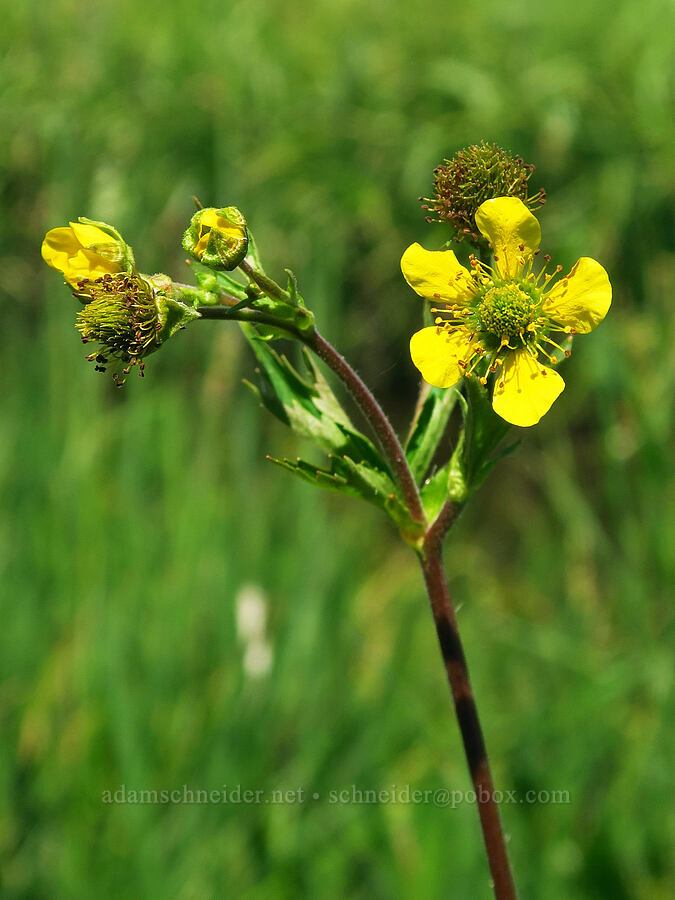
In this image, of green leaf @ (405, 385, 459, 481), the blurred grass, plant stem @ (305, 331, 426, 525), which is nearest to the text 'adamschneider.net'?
the blurred grass

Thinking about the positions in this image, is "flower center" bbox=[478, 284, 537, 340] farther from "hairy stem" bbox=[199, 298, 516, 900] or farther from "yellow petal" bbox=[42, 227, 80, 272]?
"yellow petal" bbox=[42, 227, 80, 272]

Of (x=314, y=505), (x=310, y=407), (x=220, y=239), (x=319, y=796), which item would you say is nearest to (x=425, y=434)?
(x=310, y=407)

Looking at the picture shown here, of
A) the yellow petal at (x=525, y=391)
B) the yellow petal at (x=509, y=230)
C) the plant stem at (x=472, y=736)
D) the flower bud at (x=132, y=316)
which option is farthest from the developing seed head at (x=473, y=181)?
the plant stem at (x=472, y=736)

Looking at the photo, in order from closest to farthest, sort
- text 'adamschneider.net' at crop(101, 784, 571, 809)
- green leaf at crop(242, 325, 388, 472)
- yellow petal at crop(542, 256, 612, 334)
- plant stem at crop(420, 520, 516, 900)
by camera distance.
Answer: plant stem at crop(420, 520, 516, 900), yellow petal at crop(542, 256, 612, 334), green leaf at crop(242, 325, 388, 472), text 'adamschneider.net' at crop(101, 784, 571, 809)

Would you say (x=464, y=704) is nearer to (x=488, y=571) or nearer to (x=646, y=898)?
(x=646, y=898)

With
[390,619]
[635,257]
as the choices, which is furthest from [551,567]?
[635,257]

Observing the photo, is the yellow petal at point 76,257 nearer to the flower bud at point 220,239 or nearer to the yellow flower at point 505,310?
the flower bud at point 220,239

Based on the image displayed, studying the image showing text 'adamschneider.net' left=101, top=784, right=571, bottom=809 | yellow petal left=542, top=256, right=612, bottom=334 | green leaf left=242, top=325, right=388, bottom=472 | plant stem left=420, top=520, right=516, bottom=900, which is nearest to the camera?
plant stem left=420, top=520, right=516, bottom=900
